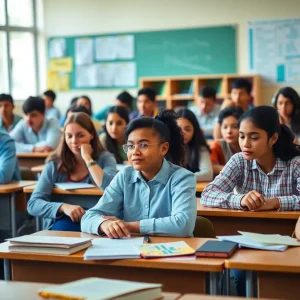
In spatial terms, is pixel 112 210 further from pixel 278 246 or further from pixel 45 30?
pixel 45 30

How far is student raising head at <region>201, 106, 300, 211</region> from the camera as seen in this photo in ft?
11.1

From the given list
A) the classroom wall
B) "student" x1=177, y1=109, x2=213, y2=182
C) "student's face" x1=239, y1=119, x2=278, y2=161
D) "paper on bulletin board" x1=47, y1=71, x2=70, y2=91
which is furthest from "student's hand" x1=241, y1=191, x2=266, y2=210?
"paper on bulletin board" x1=47, y1=71, x2=70, y2=91

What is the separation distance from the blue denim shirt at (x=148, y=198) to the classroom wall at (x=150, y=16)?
6160 mm

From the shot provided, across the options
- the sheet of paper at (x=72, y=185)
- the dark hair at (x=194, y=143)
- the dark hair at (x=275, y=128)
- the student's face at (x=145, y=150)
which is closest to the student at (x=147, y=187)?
the student's face at (x=145, y=150)

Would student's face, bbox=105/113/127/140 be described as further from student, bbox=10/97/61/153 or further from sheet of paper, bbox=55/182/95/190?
student, bbox=10/97/61/153

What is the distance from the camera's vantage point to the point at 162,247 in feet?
8.30

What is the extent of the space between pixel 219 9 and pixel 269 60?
0.98 m

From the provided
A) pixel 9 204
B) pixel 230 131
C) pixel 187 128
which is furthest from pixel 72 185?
pixel 230 131

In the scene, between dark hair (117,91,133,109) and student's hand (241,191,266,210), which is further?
dark hair (117,91,133,109)

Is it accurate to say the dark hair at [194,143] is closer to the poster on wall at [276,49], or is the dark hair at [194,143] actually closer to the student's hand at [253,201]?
the student's hand at [253,201]

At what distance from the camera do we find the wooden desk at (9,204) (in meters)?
4.35

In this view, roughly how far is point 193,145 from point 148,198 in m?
1.74

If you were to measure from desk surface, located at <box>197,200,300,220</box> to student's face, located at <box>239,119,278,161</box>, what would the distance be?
300mm

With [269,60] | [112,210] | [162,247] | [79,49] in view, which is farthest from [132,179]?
[79,49]
